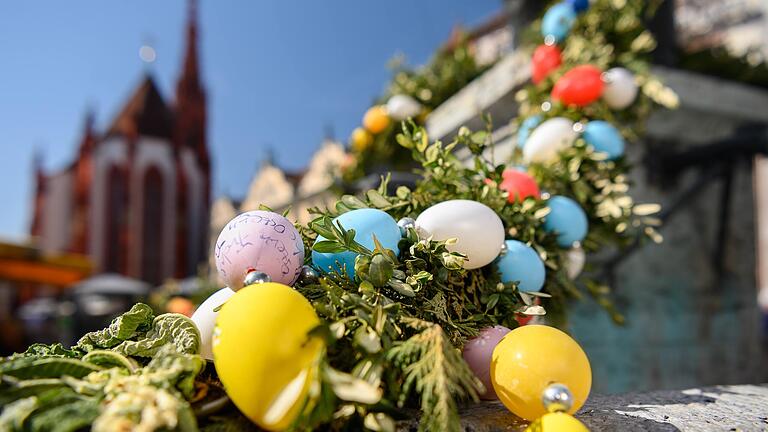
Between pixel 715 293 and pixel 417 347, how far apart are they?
228 cm

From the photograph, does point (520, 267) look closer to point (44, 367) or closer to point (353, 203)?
point (353, 203)

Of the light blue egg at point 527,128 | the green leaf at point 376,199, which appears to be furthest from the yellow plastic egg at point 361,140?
the green leaf at point 376,199

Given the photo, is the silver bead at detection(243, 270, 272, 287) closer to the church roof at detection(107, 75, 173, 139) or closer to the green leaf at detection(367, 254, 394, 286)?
the green leaf at detection(367, 254, 394, 286)

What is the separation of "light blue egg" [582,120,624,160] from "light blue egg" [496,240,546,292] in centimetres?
68

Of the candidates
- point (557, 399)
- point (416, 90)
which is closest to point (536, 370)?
point (557, 399)

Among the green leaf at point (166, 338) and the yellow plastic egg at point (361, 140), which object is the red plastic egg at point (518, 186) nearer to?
the green leaf at point (166, 338)

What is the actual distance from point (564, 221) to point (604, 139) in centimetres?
43

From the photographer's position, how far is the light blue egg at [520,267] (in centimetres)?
114

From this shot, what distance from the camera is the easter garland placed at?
2.17 ft

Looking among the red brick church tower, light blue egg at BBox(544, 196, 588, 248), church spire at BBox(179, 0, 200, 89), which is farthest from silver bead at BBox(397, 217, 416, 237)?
church spire at BBox(179, 0, 200, 89)

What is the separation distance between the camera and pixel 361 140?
2830 millimetres

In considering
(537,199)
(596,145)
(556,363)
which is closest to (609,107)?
(596,145)

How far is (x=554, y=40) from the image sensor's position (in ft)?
7.30

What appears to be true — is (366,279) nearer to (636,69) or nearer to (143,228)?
(636,69)
